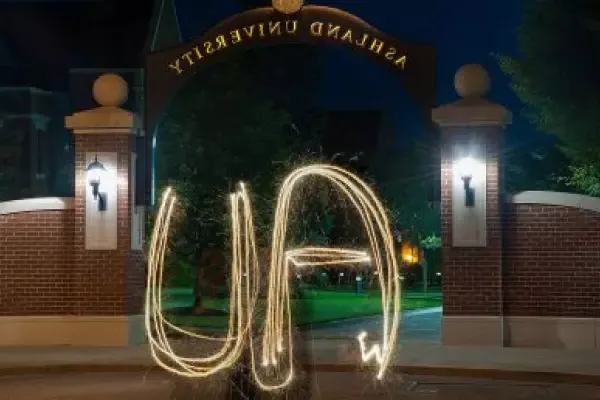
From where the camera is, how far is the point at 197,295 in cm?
3241

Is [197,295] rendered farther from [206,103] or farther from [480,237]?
[480,237]

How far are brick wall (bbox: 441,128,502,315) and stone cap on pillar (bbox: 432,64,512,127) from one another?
159 mm

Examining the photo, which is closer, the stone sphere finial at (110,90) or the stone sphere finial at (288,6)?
the stone sphere finial at (288,6)

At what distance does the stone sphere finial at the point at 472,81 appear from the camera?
2102 cm

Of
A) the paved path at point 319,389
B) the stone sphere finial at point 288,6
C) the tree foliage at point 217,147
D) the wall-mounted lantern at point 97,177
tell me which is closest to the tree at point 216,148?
the tree foliage at point 217,147

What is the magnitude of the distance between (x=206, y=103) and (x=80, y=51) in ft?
52.0

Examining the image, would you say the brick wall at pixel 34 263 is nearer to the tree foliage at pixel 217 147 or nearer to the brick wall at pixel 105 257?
the brick wall at pixel 105 257

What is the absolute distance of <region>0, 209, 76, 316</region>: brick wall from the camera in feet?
72.0

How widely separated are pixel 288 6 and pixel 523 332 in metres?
6.97

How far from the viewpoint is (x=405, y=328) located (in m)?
29.0

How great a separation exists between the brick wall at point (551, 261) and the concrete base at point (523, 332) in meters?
0.15

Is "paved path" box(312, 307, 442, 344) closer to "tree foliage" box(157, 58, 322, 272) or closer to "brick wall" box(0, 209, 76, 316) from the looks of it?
"tree foliage" box(157, 58, 322, 272)

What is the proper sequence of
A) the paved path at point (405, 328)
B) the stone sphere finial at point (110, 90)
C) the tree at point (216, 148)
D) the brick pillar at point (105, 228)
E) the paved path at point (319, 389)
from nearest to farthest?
the paved path at point (319, 389) < the brick pillar at point (105, 228) < the stone sphere finial at point (110, 90) < the paved path at point (405, 328) < the tree at point (216, 148)

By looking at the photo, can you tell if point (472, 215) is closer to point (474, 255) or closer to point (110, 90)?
point (474, 255)
